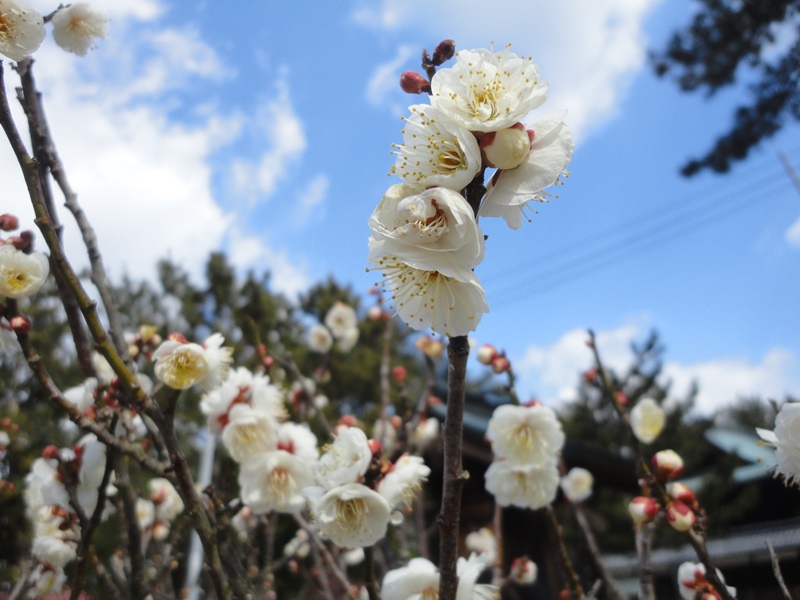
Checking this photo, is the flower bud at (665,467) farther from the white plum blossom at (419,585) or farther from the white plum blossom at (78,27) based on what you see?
the white plum blossom at (78,27)

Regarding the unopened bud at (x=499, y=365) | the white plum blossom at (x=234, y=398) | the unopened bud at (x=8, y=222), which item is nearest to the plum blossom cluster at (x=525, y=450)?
the unopened bud at (x=499, y=365)

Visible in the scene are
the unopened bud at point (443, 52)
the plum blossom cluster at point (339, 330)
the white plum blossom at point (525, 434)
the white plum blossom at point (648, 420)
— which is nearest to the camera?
the unopened bud at point (443, 52)

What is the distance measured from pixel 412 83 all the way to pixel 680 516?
102 centimetres

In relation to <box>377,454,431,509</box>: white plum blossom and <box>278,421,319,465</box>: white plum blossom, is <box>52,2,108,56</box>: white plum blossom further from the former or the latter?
<box>377,454,431,509</box>: white plum blossom

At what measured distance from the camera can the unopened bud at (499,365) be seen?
7.19 feet

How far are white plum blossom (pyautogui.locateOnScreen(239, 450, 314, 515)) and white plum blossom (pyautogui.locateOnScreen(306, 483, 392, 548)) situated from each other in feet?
1.27

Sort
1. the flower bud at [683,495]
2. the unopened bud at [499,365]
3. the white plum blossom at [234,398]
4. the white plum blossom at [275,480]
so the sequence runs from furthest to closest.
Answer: the unopened bud at [499,365] → the white plum blossom at [234,398] → the white plum blossom at [275,480] → the flower bud at [683,495]

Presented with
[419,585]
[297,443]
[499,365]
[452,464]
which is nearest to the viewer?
[452,464]

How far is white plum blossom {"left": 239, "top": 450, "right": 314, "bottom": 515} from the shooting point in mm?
1657

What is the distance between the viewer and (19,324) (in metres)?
1.23

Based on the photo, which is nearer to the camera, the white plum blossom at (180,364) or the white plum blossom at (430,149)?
the white plum blossom at (430,149)

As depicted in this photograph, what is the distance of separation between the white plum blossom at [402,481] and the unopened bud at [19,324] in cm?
80

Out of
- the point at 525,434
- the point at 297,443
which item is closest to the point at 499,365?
the point at 525,434

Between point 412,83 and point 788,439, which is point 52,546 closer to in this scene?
point 412,83
